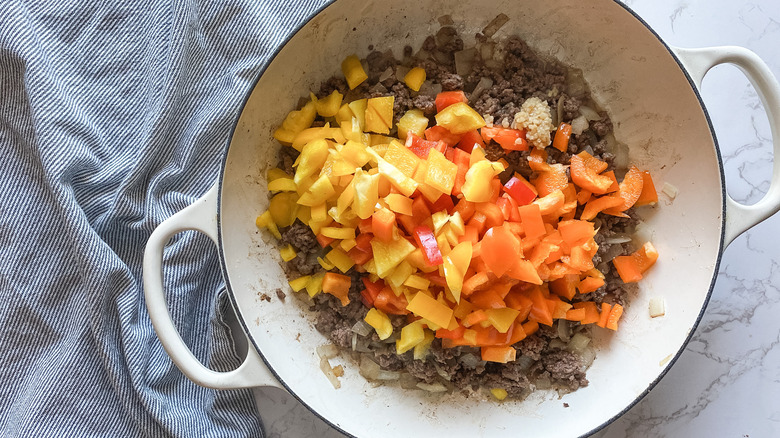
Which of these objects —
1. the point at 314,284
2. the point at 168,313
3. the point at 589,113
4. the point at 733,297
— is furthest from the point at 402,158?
the point at 733,297

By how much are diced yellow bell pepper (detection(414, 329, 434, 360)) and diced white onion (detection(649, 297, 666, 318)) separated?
0.63m

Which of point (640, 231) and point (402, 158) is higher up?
point (402, 158)

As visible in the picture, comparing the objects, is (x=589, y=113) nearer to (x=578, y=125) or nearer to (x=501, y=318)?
(x=578, y=125)

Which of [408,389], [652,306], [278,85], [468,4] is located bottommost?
[408,389]

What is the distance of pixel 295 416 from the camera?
1837 mm

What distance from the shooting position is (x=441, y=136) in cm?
168

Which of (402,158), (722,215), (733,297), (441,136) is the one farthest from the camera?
(733,297)

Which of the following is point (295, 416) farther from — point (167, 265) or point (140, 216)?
point (140, 216)

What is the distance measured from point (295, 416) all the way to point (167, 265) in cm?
60

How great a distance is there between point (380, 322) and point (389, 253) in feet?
0.76

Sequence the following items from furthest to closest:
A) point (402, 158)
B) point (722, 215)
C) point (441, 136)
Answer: point (441, 136)
point (402, 158)
point (722, 215)

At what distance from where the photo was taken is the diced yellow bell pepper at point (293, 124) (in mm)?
1697

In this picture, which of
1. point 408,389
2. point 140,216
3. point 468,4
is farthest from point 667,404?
point 140,216

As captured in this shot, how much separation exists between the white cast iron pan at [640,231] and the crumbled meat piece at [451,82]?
14 cm
